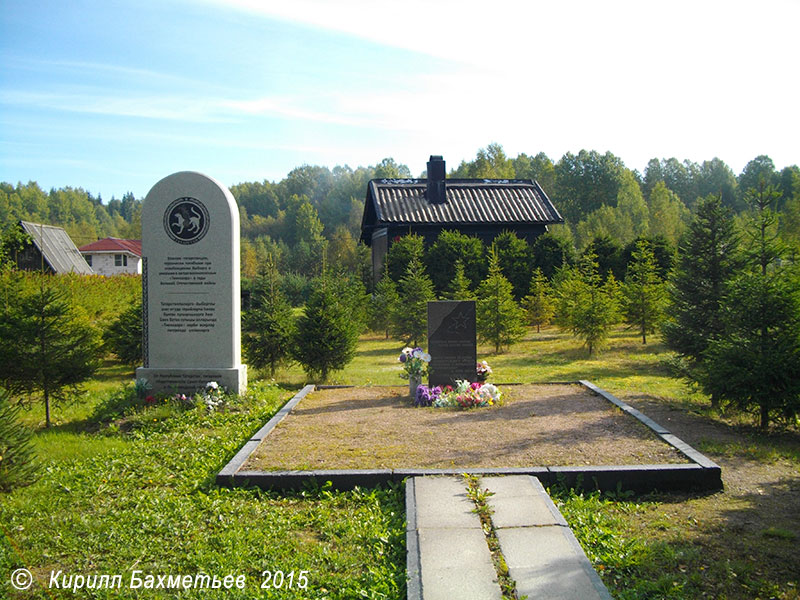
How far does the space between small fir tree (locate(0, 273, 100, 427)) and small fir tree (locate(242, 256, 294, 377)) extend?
3753mm

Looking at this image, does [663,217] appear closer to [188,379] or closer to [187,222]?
[187,222]

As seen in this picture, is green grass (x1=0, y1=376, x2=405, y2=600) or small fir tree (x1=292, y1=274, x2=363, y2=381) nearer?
green grass (x1=0, y1=376, x2=405, y2=600)

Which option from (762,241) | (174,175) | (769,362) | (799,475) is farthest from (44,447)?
(762,241)

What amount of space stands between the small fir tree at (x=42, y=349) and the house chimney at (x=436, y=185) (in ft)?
72.3

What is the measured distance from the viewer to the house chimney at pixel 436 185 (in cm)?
2972

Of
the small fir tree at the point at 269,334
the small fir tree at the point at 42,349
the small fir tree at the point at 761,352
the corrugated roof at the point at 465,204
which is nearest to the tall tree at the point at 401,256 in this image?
the corrugated roof at the point at 465,204

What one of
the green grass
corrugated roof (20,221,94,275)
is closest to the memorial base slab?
the green grass

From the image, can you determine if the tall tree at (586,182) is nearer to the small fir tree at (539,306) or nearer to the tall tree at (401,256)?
the tall tree at (401,256)

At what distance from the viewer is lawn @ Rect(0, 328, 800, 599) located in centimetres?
393

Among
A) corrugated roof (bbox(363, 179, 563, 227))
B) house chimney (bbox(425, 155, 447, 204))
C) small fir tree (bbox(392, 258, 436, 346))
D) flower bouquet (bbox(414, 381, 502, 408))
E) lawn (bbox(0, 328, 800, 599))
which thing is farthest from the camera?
house chimney (bbox(425, 155, 447, 204))

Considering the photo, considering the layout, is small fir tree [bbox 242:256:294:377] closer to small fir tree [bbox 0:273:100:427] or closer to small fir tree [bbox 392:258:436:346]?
small fir tree [bbox 0:273:100:427]

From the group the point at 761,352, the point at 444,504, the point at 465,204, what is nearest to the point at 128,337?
the point at 444,504

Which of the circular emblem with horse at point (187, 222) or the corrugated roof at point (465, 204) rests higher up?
the corrugated roof at point (465, 204)

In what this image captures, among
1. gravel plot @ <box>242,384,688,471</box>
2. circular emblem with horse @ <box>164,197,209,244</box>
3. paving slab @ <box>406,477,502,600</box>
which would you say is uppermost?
circular emblem with horse @ <box>164,197,209,244</box>
